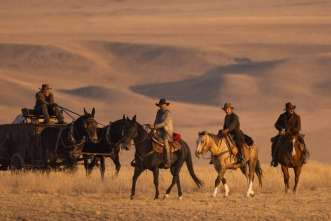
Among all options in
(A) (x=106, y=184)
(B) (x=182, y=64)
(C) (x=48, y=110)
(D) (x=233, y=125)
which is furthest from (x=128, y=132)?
(B) (x=182, y=64)

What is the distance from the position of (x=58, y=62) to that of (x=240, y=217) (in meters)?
97.7

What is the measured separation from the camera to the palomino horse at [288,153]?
2203cm

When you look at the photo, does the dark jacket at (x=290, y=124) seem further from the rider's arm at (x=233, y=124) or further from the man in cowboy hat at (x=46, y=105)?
the man in cowboy hat at (x=46, y=105)

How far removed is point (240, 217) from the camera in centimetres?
1647

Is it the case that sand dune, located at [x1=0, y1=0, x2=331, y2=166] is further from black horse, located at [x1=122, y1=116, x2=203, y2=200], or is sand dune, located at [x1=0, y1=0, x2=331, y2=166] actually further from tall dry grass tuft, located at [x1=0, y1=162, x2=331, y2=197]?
black horse, located at [x1=122, y1=116, x2=203, y2=200]

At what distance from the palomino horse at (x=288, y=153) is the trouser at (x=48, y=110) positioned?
21.0 ft

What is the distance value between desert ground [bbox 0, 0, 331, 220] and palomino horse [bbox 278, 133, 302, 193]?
0.84 m

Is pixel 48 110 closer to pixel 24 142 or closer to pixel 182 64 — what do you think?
pixel 24 142

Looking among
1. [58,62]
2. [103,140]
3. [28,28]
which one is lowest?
[103,140]

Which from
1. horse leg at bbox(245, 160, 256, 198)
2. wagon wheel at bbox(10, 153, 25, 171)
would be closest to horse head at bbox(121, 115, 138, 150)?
horse leg at bbox(245, 160, 256, 198)

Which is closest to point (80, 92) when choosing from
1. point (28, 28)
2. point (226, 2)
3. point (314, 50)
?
point (314, 50)

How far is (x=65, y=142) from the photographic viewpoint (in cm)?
2370

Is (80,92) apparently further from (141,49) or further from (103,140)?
(103,140)

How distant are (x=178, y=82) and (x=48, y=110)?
76352mm
